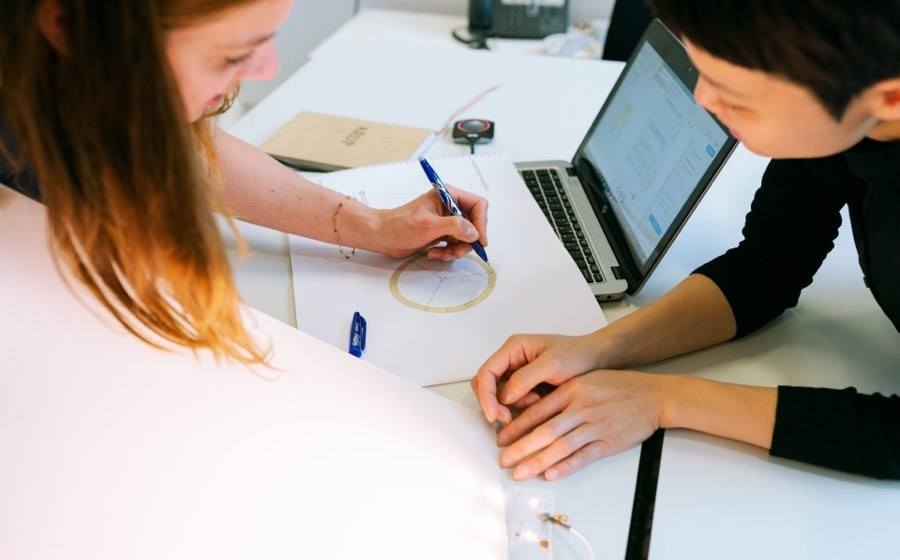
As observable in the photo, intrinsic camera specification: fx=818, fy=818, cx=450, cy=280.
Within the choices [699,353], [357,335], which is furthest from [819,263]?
[357,335]

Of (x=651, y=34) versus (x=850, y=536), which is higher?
(x=651, y=34)

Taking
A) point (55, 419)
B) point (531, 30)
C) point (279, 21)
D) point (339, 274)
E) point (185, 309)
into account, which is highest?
point (279, 21)

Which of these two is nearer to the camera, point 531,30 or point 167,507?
point 167,507

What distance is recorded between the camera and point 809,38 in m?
0.60

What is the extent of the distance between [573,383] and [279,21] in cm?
46

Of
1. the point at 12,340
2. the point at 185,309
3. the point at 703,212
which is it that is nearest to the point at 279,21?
the point at 185,309

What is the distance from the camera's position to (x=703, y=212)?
124cm

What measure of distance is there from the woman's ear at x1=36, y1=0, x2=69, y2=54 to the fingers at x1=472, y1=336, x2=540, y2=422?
50cm

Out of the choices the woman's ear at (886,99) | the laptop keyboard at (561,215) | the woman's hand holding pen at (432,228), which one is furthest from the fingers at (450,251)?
the woman's ear at (886,99)

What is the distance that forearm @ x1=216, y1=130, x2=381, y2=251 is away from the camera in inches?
43.4

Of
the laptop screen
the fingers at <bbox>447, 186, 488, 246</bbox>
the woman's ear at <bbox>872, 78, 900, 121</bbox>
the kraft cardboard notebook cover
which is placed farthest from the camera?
the kraft cardboard notebook cover

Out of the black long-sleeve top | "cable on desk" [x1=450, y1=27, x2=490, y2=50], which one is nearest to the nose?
the black long-sleeve top

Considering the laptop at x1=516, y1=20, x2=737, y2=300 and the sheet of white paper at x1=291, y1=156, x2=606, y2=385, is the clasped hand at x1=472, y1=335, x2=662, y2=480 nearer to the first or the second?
the sheet of white paper at x1=291, y1=156, x2=606, y2=385

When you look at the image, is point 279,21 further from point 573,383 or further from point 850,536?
point 850,536
